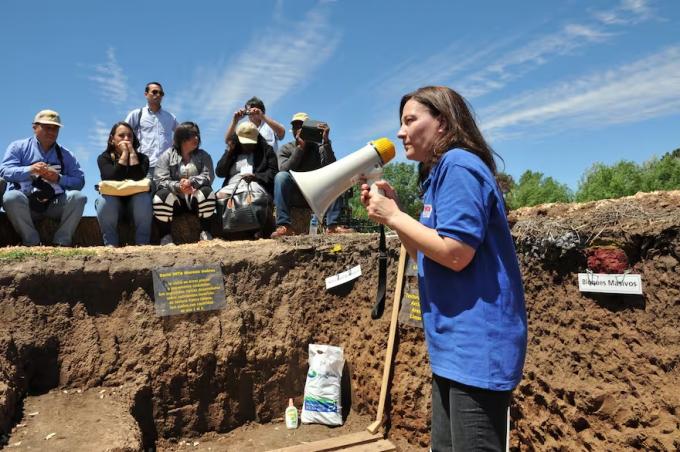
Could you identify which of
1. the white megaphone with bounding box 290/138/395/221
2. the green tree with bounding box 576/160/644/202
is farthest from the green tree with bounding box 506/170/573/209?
the white megaphone with bounding box 290/138/395/221

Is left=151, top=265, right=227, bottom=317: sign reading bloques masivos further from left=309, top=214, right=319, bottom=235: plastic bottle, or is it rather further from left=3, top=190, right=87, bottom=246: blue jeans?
left=3, top=190, right=87, bottom=246: blue jeans

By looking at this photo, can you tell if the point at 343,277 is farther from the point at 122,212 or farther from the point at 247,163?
the point at 122,212

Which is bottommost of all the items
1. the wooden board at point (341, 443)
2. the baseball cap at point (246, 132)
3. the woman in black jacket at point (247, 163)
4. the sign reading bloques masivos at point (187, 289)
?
the wooden board at point (341, 443)

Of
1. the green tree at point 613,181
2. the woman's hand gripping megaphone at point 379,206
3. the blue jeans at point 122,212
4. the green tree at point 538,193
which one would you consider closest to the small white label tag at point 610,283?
the woman's hand gripping megaphone at point 379,206

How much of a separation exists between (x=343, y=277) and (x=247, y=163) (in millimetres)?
2219

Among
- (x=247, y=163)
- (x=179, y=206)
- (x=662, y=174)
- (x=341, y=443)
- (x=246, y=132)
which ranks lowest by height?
(x=341, y=443)

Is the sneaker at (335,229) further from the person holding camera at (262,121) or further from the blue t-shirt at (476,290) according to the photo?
the blue t-shirt at (476,290)

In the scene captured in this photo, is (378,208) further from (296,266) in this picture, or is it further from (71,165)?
(71,165)

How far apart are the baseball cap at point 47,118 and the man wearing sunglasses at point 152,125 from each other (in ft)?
2.83

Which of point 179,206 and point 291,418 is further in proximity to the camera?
point 179,206

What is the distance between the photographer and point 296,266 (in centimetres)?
530

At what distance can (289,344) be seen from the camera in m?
5.08

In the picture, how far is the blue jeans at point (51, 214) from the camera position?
5.51m

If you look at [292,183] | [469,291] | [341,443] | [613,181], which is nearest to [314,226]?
[292,183]
